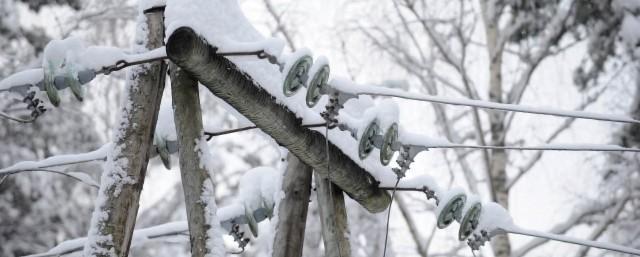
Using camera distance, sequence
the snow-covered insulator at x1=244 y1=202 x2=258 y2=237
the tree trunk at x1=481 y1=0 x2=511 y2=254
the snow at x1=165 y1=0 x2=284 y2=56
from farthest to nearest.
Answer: the tree trunk at x1=481 y1=0 x2=511 y2=254, the snow-covered insulator at x1=244 y1=202 x2=258 y2=237, the snow at x1=165 y1=0 x2=284 y2=56

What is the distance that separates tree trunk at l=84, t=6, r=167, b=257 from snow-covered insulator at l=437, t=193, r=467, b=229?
1.35m

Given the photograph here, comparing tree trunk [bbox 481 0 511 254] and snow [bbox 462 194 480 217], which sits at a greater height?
tree trunk [bbox 481 0 511 254]

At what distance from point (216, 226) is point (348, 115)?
2.53ft

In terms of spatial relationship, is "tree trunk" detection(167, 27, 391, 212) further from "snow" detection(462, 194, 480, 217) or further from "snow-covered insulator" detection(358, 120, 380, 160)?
"snow" detection(462, 194, 480, 217)

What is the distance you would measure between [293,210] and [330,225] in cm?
19

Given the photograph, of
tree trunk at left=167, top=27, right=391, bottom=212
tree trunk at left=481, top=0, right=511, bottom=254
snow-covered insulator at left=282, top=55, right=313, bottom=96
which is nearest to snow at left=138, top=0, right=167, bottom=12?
tree trunk at left=167, top=27, right=391, bottom=212

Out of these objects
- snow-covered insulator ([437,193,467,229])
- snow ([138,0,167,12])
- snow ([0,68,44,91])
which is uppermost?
snow ([138,0,167,12])

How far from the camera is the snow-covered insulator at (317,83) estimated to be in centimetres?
286

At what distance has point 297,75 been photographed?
9.41ft

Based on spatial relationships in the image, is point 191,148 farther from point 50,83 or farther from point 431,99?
point 431,99

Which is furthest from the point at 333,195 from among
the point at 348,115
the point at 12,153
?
the point at 12,153

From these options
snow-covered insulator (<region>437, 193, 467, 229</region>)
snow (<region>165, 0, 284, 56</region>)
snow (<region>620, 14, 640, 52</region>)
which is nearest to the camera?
snow (<region>165, 0, 284, 56</region>)

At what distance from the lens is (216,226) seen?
3.00 metres

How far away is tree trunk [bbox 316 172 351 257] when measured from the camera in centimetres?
355
